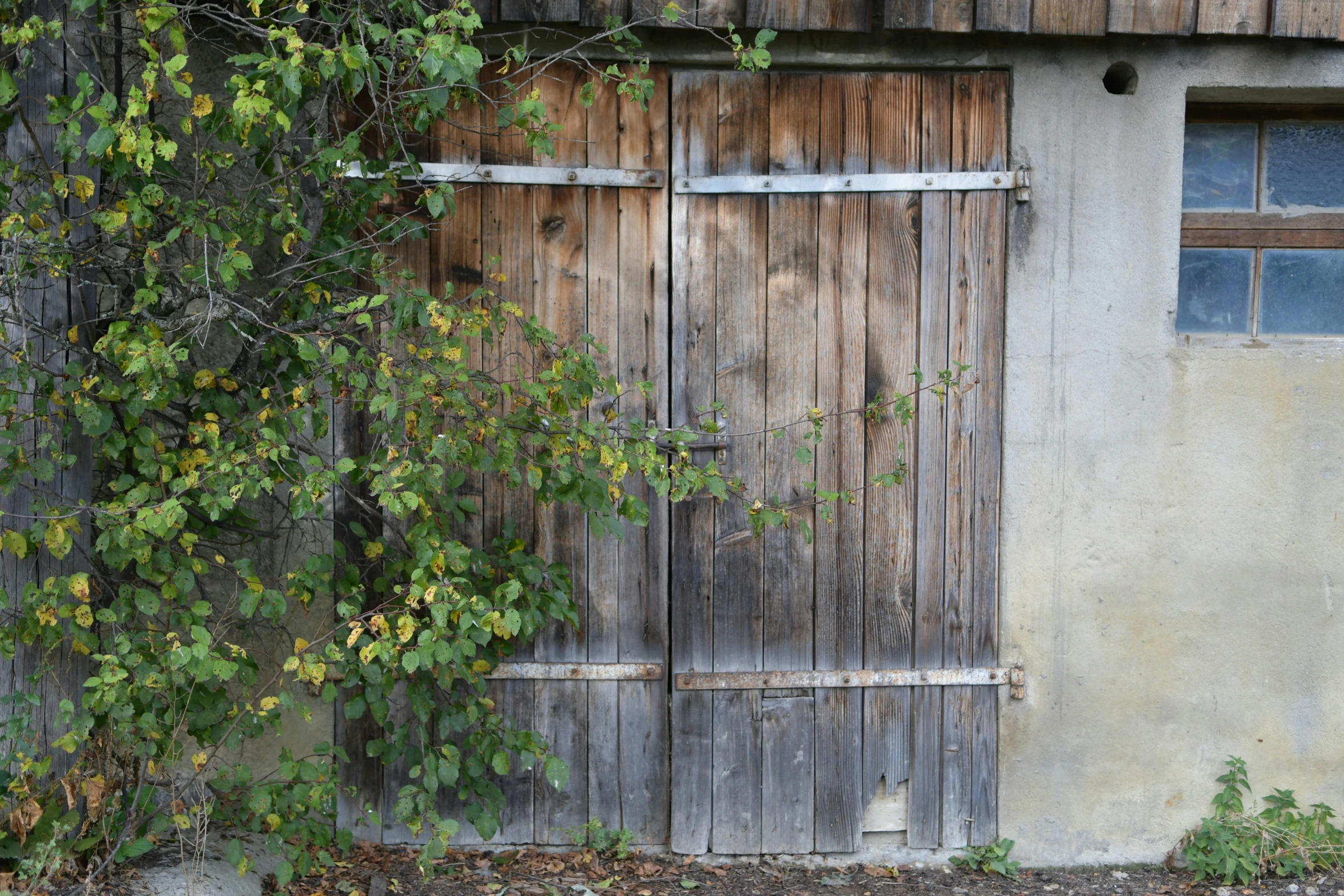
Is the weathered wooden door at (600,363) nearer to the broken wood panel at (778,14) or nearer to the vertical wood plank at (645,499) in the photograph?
the vertical wood plank at (645,499)

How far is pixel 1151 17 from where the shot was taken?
3238 mm

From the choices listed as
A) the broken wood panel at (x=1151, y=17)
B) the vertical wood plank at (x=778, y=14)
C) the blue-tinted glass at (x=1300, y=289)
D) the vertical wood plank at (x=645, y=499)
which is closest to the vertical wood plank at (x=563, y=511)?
the vertical wood plank at (x=645, y=499)

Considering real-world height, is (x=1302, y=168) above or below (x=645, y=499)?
above

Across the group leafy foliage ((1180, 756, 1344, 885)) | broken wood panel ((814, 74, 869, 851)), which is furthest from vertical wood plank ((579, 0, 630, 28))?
leafy foliage ((1180, 756, 1344, 885))

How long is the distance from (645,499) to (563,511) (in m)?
0.27

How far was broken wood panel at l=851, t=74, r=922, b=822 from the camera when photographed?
11.1ft

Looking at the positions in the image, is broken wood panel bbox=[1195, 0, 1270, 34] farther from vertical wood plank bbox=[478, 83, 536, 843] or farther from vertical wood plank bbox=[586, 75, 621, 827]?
vertical wood plank bbox=[478, 83, 536, 843]

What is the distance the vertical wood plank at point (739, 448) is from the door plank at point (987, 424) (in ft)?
2.32

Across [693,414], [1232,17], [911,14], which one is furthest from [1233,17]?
[693,414]

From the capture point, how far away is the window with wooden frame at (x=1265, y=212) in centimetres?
354

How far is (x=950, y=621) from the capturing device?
3.48m

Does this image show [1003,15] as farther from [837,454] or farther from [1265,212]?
[837,454]

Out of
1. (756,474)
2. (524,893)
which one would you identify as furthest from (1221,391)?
(524,893)

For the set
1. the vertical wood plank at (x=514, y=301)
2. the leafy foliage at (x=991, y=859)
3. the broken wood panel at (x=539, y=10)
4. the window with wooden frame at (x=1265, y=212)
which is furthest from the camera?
the window with wooden frame at (x=1265, y=212)
